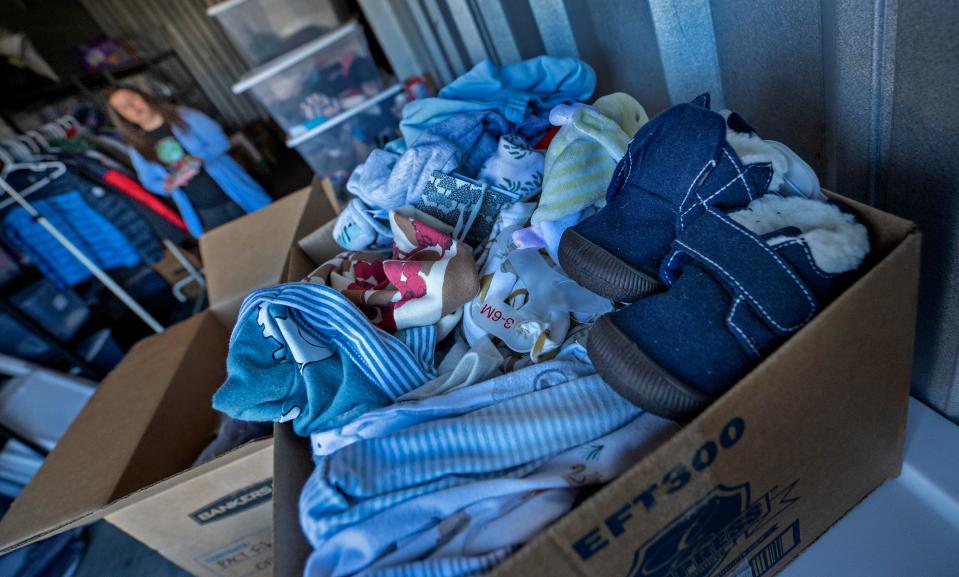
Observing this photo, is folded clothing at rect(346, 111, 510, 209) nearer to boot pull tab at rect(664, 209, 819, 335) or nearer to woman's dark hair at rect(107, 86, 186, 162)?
boot pull tab at rect(664, 209, 819, 335)

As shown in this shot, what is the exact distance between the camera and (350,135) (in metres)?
1.52

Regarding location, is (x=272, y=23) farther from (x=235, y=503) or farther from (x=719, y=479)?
(x=719, y=479)

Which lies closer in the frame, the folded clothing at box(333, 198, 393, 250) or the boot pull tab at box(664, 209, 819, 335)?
the boot pull tab at box(664, 209, 819, 335)

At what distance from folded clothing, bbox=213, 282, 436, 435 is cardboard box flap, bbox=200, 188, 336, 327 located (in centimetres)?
40

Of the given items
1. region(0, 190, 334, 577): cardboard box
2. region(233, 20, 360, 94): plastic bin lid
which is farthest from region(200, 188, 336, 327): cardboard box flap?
region(233, 20, 360, 94): plastic bin lid

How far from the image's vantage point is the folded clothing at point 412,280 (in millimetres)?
647

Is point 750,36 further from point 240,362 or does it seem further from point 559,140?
point 240,362

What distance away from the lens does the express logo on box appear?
753 mm

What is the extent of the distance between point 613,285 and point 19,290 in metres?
2.31

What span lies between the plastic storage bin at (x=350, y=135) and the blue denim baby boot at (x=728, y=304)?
3.91 ft

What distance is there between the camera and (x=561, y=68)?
2.85 feet

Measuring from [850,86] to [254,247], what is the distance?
3.64 ft

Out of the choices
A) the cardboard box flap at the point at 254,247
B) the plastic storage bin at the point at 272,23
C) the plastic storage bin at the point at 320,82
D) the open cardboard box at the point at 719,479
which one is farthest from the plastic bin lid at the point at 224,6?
the open cardboard box at the point at 719,479

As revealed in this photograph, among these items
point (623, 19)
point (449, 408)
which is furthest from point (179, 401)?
point (623, 19)
